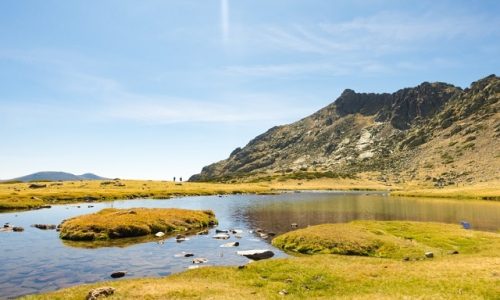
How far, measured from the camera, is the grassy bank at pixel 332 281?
96.2 ft

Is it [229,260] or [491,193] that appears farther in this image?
[491,193]

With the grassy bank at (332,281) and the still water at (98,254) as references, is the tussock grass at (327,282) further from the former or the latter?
the still water at (98,254)

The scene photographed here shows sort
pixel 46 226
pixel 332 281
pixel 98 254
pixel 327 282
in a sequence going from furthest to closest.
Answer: pixel 46 226 < pixel 98 254 < pixel 332 281 < pixel 327 282

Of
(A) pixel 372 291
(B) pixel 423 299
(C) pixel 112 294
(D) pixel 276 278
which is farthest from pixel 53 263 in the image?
(B) pixel 423 299

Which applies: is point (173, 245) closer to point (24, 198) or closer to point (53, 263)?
point (53, 263)

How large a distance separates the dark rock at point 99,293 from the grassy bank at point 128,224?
1341 inches

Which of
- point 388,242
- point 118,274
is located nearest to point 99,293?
point 118,274

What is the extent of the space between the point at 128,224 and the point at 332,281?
1713 inches

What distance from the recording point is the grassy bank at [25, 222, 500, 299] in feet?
96.2

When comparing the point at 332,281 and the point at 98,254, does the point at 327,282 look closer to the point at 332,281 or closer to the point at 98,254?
the point at 332,281

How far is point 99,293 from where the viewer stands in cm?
2952

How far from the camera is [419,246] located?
5072cm

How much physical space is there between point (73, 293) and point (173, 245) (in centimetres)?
2647

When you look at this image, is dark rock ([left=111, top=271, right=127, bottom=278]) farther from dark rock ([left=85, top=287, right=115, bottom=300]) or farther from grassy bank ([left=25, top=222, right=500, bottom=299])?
dark rock ([left=85, top=287, right=115, bottom=300])
